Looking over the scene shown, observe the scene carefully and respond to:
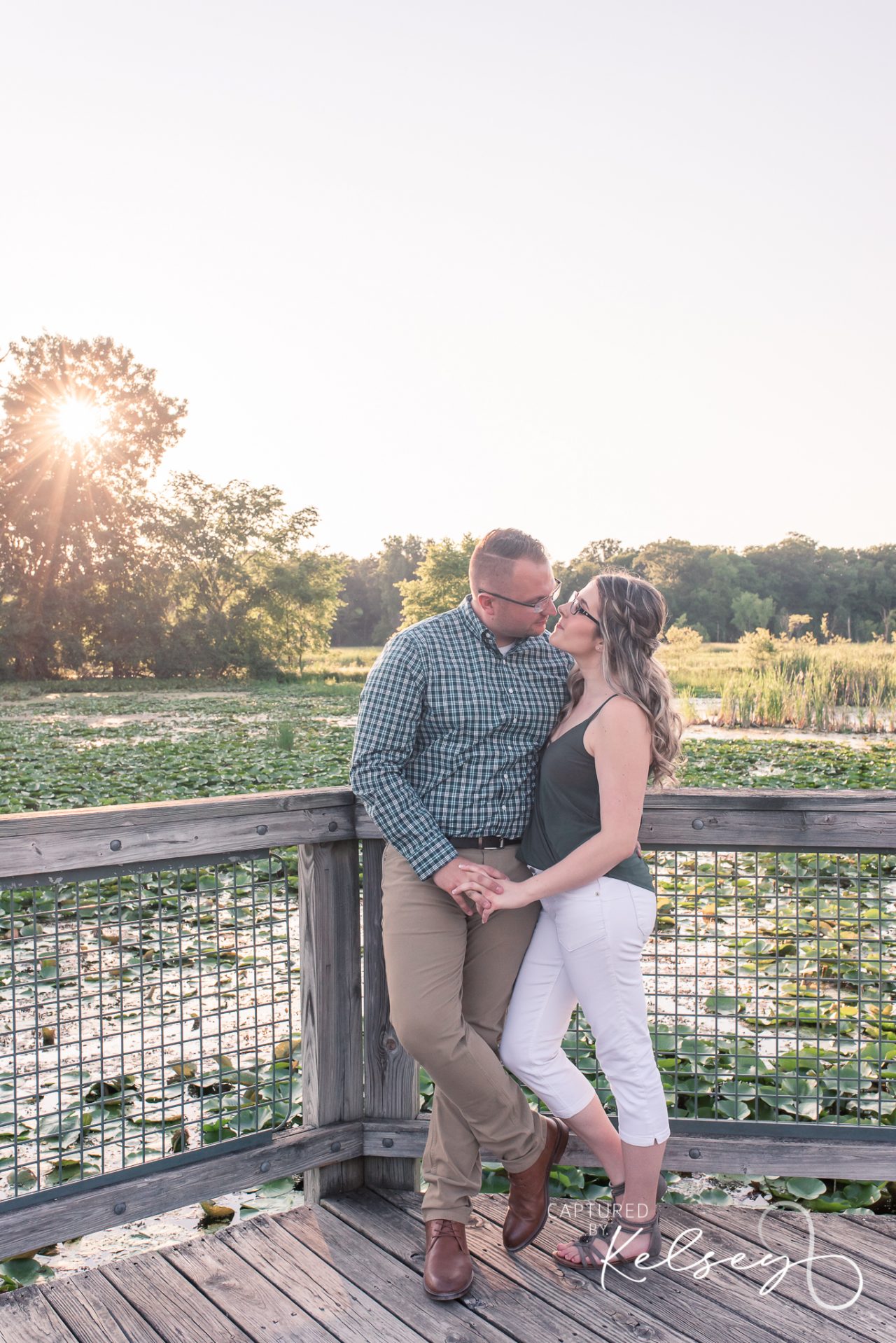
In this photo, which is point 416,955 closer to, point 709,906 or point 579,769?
point 579,769

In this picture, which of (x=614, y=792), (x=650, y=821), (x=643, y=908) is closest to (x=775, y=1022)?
(x=650, y=821)

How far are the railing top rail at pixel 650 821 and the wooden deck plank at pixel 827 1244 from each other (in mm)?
861

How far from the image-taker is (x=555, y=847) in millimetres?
2227

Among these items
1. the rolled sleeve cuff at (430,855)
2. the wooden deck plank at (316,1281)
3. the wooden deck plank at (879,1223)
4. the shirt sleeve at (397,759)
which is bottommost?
the wooden deck plank at (879,1223)

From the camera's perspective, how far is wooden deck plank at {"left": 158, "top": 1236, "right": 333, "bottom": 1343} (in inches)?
79.5

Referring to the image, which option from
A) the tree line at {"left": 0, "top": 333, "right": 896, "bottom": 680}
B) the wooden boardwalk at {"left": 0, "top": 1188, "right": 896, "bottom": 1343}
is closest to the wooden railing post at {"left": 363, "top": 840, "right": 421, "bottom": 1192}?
the wooden boardwalk at {"left": 0, "top": 1188, "right": 896, "bottom": 1343}

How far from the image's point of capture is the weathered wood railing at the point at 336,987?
86.3 inches

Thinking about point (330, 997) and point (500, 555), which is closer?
point (500, 555)

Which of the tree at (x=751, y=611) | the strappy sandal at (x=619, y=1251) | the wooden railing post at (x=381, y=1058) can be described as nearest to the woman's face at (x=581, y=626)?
the wooden railing post at (x=381, y=1058)

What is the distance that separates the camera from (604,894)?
218 cm

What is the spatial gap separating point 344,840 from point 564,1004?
654mm

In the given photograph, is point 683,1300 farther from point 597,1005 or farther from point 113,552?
point 113,552

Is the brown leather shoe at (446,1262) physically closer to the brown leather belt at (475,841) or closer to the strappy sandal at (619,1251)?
the strappy sandal at (619,1251)

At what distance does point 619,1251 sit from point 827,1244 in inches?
19.0
